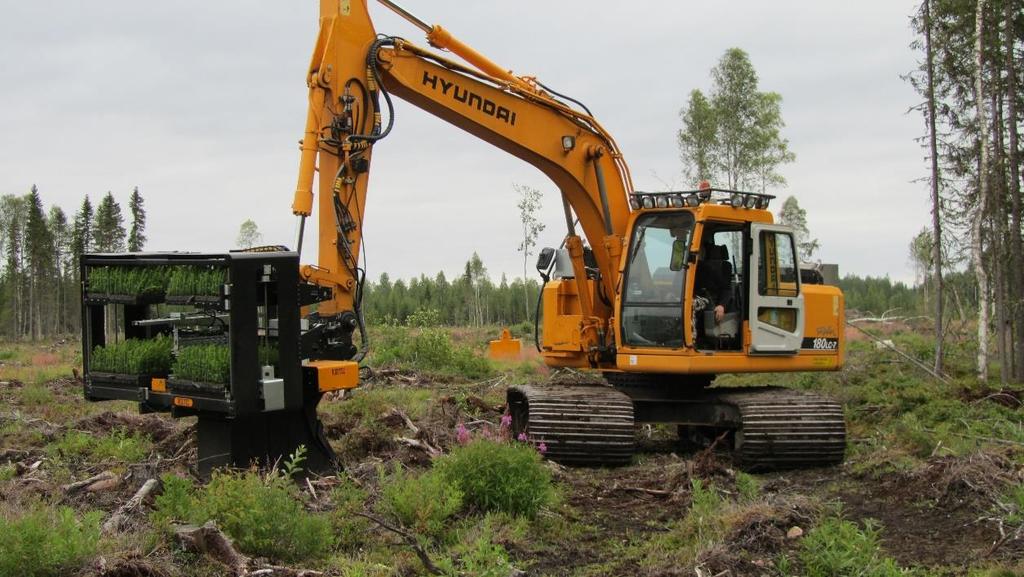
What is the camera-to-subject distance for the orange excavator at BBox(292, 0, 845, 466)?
8.89 m

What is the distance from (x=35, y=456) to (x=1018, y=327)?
53.9ft

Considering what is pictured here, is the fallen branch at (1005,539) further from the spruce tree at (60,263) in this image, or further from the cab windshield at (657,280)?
the spruce tree at (60,263)

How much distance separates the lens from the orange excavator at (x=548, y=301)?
7410mm

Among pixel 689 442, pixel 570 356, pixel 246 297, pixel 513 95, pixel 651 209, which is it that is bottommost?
pixel 689 442

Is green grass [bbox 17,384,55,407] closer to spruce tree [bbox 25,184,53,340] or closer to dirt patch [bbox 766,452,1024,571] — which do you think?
dirt patch [bbox 766,452,1024,571]

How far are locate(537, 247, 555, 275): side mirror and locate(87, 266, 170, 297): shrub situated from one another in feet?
16.4

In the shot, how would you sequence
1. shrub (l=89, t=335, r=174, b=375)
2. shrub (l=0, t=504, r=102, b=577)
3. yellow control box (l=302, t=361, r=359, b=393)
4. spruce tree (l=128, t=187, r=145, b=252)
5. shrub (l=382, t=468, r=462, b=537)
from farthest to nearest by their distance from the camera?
spruce tree (l=128, t=187, r=145, b=252) < shrub (l=89, t=335, r=174, b=375) < yellow control box (l=302, t=361, r=359, b=393) < shrub (l=382, t=468, r=462, b=537) < shrub (l=0, t=504, r=102, b=577)

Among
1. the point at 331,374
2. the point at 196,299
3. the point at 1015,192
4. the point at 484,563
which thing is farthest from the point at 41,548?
the point at 1015,192

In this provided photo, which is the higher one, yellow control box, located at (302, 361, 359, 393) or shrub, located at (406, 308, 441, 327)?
shrub, located at (406, 308, 441, 327)

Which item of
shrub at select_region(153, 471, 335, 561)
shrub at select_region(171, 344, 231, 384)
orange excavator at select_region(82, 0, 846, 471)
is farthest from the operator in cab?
shrub at select_region(153, 471, 335, 561)

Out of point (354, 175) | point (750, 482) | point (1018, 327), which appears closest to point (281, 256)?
point (354, 175)

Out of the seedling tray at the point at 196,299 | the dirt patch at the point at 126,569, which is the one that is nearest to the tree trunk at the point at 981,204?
the seedling tray at the point at 196,299

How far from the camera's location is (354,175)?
29.3ft

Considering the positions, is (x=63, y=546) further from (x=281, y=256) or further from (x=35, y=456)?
(x=35, y=456)
